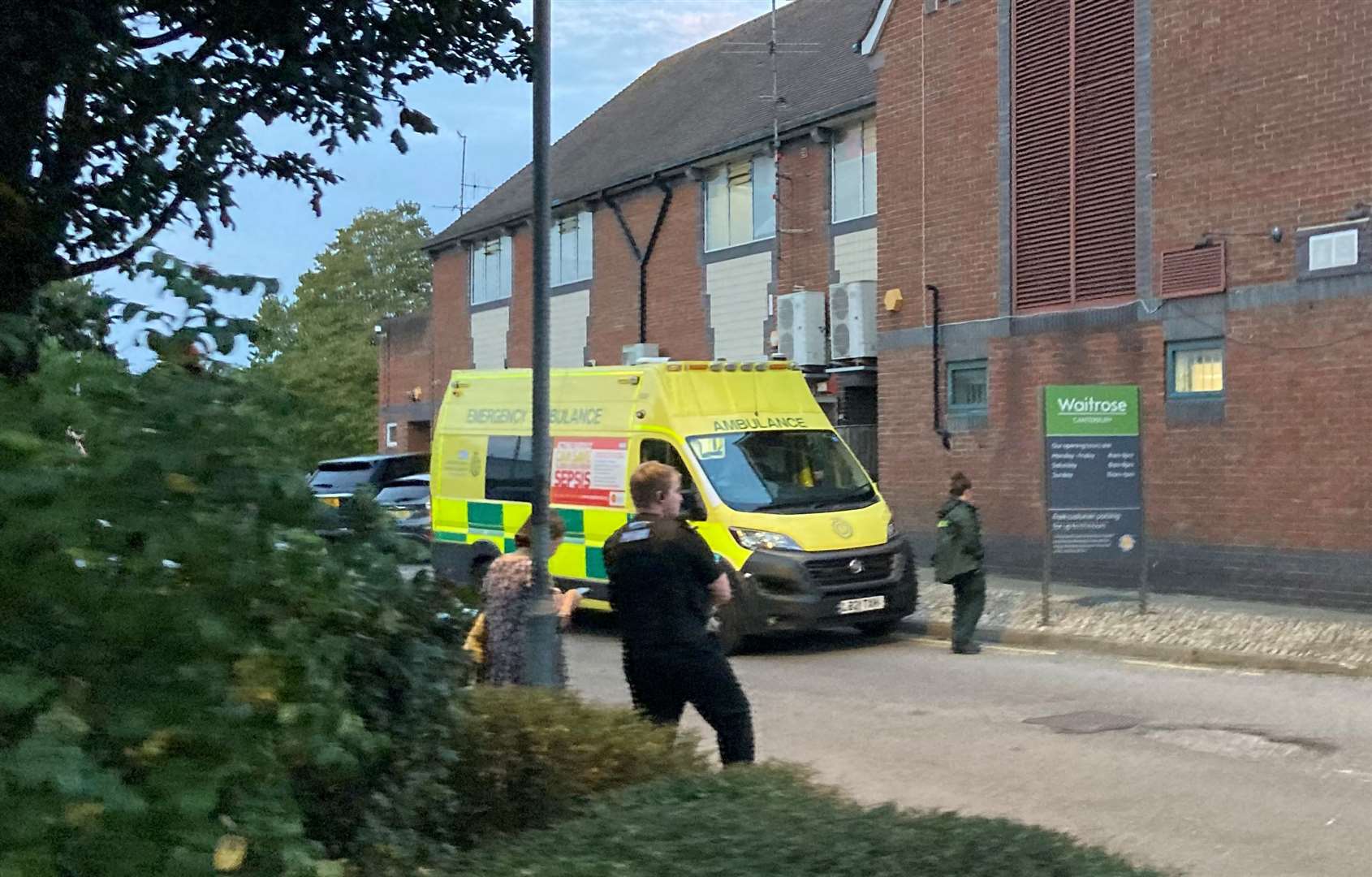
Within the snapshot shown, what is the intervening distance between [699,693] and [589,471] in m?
9.07

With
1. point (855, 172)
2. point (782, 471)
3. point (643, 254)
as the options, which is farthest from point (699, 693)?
point (643, 254)

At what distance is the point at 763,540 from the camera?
13703 millimetres

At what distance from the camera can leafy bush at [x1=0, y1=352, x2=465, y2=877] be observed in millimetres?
2672

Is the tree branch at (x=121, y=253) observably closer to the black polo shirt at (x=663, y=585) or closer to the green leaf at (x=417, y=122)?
the green leaf at (x=417, y=122)

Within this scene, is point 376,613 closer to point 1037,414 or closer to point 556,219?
point 1037,414

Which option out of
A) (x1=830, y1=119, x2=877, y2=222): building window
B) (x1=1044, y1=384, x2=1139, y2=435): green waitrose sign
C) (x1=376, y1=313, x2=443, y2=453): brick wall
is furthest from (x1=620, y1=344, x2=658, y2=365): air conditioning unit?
(x1=1044, y1=384, x2=1139, y2=435): green waitrose sign

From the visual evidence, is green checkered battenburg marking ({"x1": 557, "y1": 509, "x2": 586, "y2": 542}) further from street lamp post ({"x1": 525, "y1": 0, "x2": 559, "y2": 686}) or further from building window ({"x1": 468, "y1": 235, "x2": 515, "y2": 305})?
building window ({"x1": 468, "y1": 235, "x2": 515, "y2": 305})

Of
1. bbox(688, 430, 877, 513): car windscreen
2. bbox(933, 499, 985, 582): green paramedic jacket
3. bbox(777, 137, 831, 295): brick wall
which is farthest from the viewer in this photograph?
bbox(777, 137, 831, 295): brick wall

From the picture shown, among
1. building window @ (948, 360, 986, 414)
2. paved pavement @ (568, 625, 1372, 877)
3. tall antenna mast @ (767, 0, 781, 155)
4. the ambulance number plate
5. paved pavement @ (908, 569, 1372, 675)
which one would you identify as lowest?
paved pavement @ (568, 625, 1372, 877)

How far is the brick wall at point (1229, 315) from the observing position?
610 inches

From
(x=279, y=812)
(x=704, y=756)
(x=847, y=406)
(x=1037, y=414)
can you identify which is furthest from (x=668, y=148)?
(x=279, y=812)

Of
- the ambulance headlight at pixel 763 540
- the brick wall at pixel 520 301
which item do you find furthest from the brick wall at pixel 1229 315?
the brick wall at pixel 520 301

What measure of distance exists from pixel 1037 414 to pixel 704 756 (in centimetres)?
1445

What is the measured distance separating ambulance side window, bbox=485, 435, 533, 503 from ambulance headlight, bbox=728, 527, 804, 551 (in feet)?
10.2
